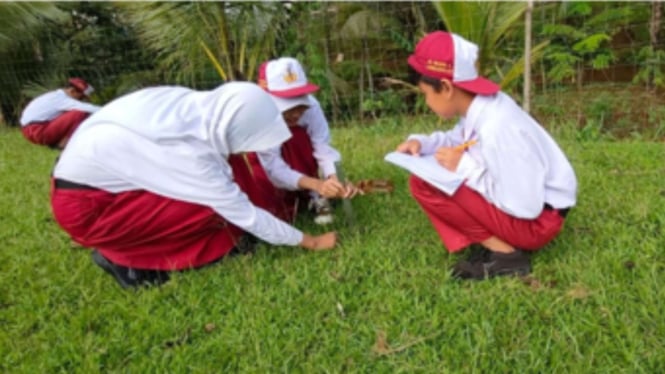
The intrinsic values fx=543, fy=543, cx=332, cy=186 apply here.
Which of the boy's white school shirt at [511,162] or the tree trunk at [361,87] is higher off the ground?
the boy's white school shirt at [511,162]

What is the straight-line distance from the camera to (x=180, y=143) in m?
1.96

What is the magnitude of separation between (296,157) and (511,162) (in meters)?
1.27

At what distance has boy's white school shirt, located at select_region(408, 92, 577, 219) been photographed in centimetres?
177

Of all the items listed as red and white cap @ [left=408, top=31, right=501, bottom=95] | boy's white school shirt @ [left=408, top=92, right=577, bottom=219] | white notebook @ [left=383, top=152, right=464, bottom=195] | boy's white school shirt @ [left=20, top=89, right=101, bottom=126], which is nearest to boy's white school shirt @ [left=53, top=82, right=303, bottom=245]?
white notebook @ [left=383, top=152, right=464, bottom=195]

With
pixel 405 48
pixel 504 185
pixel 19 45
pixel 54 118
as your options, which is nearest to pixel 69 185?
pixel 504 185

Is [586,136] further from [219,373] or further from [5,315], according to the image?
[5,315]

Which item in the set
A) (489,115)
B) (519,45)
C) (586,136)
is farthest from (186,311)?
(519,45)

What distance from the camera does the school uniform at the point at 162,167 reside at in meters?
1.95

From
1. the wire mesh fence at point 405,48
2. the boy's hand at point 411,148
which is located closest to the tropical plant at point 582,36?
the wire mesh fence at point 405,48

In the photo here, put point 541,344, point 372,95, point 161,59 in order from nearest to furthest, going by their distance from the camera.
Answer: point 541,344, point 372,95, point 161,59

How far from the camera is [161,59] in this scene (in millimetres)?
6203

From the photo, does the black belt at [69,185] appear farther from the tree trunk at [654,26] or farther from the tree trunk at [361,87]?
the tree trunk at [654,26]

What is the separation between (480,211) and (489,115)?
0.35 meters

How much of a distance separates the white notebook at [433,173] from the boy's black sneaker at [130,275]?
1099mm
